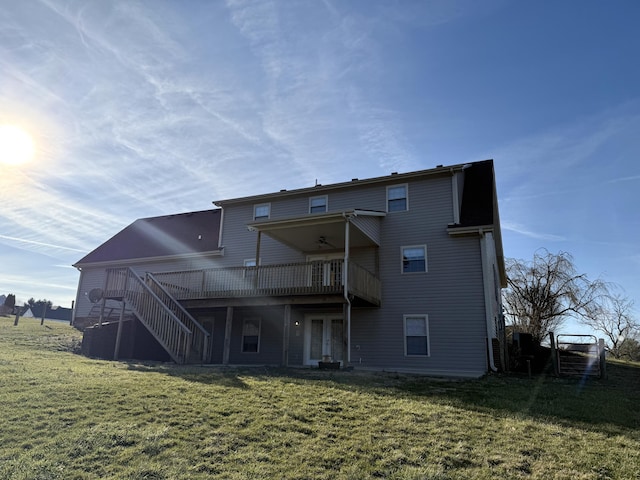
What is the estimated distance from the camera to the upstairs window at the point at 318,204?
17.1m

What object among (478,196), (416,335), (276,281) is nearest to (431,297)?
(416,335)

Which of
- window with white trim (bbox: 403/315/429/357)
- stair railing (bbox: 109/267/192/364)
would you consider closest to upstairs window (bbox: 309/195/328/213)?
window with white trim (bbox: 403/315/429/357)

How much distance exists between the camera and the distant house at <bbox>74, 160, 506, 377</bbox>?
1355 centimetres

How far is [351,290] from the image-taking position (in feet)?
42.1

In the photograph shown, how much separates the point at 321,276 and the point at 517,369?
8438 millimetres

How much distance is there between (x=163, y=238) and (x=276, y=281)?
987cm

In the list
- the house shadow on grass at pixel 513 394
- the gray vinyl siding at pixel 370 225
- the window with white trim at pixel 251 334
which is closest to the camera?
the house shadow on grass at pixel 513 394

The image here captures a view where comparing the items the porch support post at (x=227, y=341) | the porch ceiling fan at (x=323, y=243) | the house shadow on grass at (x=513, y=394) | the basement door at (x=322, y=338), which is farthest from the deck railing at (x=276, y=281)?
the house shadow on grass at (x=513, y=394)

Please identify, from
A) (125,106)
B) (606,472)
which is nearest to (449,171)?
(125,106)

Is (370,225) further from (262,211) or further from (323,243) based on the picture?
(262,211)

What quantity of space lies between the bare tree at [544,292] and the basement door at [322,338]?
1699 cm

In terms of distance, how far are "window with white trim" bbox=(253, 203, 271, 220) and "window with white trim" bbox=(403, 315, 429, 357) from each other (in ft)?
23.5

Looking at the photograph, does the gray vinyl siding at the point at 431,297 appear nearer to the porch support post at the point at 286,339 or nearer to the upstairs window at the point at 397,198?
the upstairs window at the point at 397,198

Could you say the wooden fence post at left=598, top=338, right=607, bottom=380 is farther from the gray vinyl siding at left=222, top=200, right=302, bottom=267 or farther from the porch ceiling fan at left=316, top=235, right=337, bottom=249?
the gray vinyl siding at left=222, top=200, right=302, bottom=267
